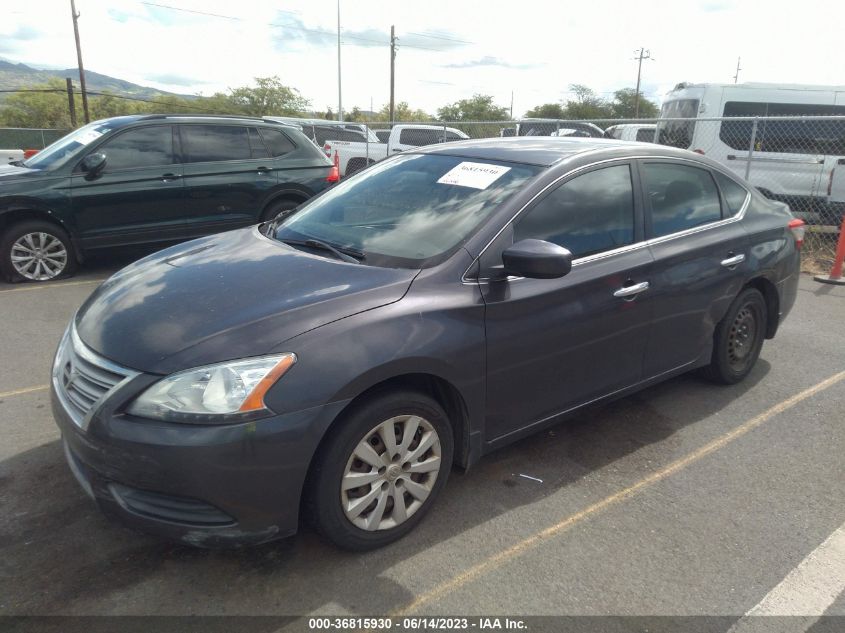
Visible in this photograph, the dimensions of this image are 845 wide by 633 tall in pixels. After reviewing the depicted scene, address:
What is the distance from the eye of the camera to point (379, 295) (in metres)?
2.68

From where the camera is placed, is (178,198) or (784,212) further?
(178,198)

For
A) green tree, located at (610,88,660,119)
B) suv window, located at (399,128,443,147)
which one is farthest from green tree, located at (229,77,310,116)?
suv window, located at (399,128,443,147)

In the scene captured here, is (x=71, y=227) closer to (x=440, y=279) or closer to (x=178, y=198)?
(x=178, y=198)

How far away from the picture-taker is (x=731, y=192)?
435 centimetres

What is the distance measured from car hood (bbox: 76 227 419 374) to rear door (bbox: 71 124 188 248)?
4.33 m

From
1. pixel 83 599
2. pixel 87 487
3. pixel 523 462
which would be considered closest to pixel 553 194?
pixel 523 462

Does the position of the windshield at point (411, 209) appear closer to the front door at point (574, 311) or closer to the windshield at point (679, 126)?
the front door at point (574, 311)

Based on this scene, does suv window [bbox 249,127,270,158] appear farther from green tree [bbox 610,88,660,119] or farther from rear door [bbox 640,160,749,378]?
green tree [bbox 610,88,660,119]

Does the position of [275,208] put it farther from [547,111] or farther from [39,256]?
[547,111]

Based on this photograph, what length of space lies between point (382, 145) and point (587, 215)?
12092 mm

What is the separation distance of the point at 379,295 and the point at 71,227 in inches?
222

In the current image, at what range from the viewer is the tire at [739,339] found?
4.29m

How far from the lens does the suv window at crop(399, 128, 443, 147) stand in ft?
51.2

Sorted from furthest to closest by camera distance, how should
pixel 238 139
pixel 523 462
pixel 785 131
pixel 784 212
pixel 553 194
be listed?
pixel 785 131
pixel 238 139
pixel 784 212
pixel 523 462
pixel 553 194
